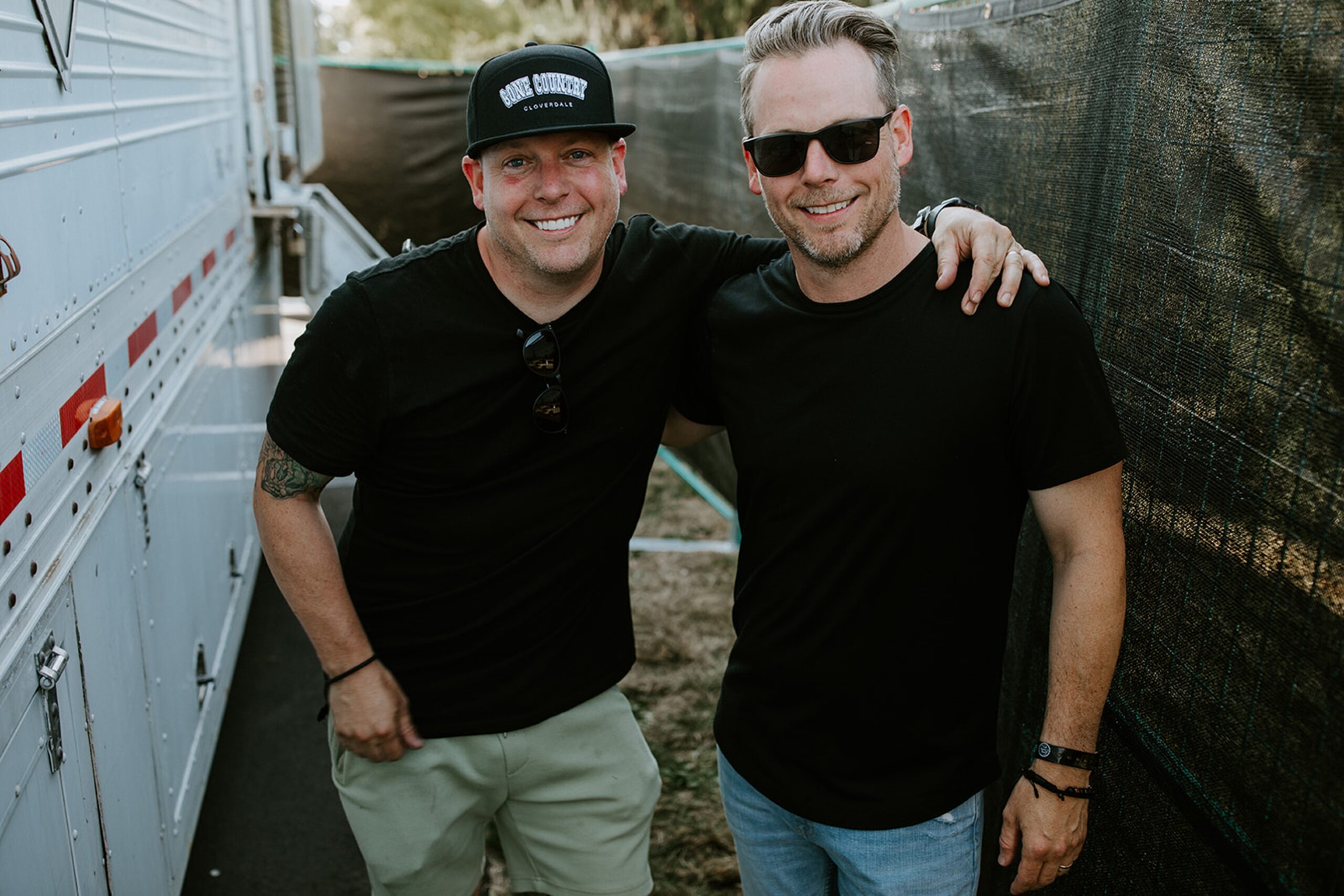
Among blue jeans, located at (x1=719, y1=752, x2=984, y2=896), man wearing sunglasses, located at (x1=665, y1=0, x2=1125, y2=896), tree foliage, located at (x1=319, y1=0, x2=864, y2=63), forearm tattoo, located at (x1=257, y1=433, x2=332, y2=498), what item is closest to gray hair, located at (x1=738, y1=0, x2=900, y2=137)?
man wearing sunglasses, located at (x1=665, y1=0, x2=1125, y2=896)

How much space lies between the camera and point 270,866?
11.3ft

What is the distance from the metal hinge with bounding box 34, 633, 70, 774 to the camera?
195cm

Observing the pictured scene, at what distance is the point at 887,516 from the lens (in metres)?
1.90

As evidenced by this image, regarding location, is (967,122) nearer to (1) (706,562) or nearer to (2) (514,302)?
(2) (514,302)

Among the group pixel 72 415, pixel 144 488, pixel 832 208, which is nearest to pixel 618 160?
pixel 832 208

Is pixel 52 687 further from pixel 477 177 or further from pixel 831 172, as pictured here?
pixel 831 172

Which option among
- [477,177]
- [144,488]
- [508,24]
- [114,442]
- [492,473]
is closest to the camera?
[492,473]

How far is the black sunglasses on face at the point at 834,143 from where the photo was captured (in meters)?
1.96

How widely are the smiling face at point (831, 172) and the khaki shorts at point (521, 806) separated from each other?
122 centimetres

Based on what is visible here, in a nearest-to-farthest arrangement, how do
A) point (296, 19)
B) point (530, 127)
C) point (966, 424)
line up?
point (966, 424) < point (530, 127) < point (296, 19)

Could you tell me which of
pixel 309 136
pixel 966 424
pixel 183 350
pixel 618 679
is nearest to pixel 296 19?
pixel 309 136

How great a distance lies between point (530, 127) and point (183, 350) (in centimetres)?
192

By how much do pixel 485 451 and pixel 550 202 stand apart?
0.52 metres

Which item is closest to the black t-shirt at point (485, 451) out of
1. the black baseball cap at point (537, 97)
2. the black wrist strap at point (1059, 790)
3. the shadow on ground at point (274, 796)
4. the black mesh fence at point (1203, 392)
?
the black baseball cap at point (537, 97)
